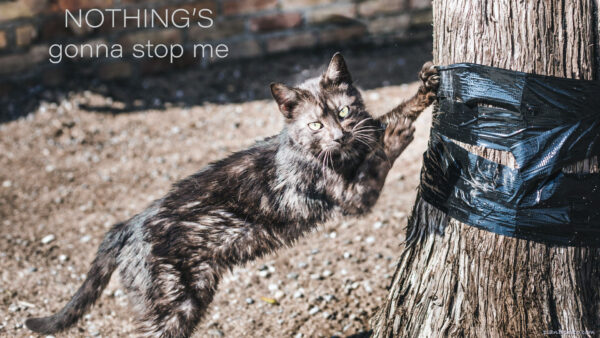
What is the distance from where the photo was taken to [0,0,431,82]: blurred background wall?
22.3ft

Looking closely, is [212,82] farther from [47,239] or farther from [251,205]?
[251,205]

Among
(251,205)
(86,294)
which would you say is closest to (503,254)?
(251,205)

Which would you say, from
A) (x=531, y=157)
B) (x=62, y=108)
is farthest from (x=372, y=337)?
(x=62, y=108)

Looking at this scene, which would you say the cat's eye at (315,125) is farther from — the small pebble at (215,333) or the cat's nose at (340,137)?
the small pebble at (215,333)

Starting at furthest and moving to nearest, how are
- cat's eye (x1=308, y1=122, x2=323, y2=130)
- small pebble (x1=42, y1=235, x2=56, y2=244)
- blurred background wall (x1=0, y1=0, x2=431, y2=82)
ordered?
blurred background wall (x1=0, y1=0, x2=431, y2=82) < small pebble (x1=42, y1=235, x2=56, y2=244) < cat's eye (x1=308, y1=122, x2=323, y2=130)

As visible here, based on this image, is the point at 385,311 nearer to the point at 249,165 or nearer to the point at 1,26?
the point at 249,165

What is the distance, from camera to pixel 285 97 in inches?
118

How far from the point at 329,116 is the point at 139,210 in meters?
2.74

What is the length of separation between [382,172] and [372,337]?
89 cm

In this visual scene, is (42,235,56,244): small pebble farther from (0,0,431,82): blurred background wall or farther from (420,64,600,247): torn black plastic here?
(420,64,600,247): torn black plastic

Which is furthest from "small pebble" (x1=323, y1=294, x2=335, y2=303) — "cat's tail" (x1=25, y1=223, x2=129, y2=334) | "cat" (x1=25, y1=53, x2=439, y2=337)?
"cat's tail" (x1=25, y1=223, x2=129, y2=334)

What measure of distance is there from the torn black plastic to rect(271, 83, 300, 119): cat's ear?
2.96 ft

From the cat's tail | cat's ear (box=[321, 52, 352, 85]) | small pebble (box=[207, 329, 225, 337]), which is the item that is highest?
cat's ear (box=[321, 52, 352, 85])

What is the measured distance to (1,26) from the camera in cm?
667
